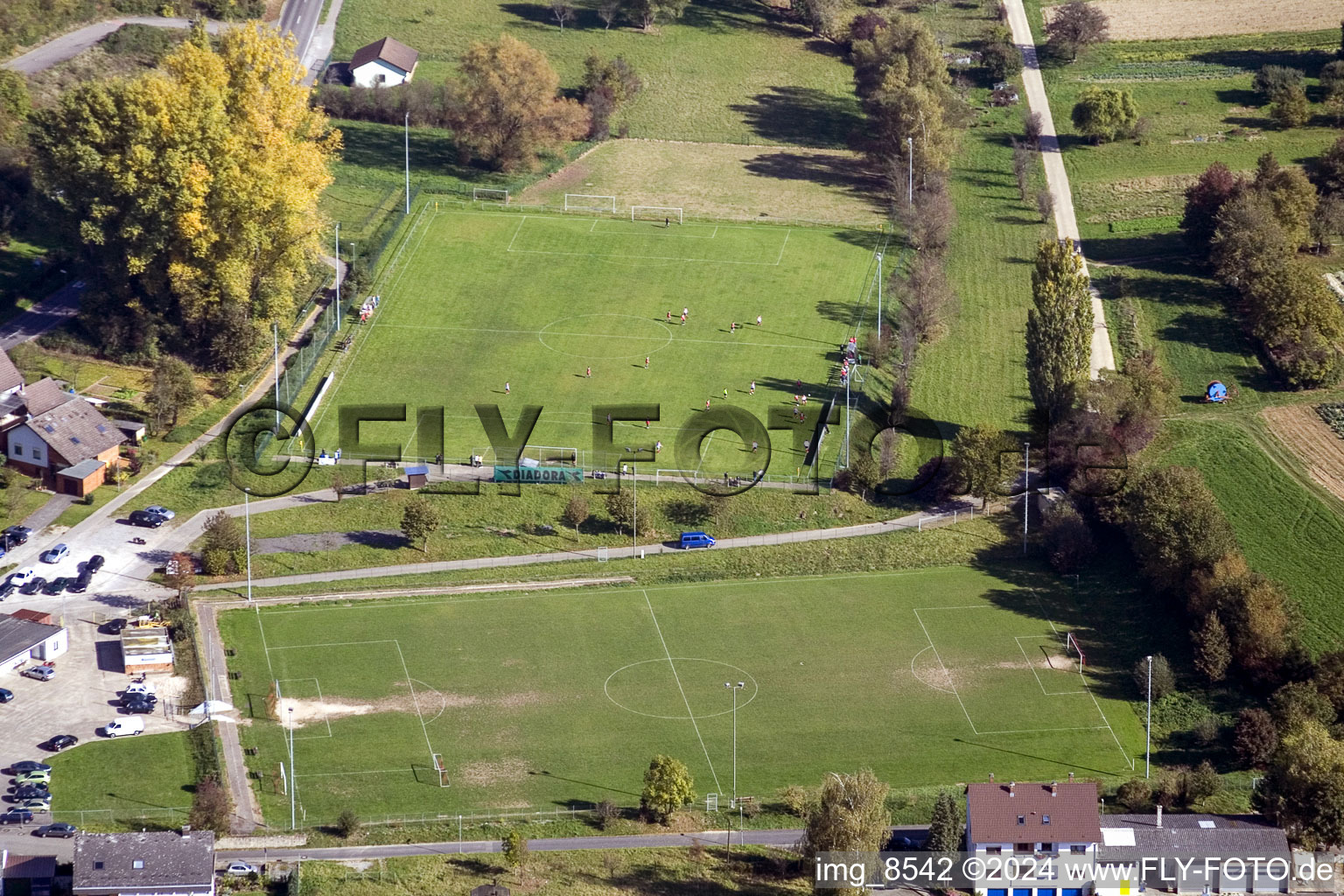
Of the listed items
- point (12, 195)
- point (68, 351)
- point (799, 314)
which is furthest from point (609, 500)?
point (12, 195)

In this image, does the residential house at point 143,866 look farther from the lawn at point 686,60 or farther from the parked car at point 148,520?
the lawn at point 686,60

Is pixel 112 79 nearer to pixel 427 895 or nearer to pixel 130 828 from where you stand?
pixel 130 828

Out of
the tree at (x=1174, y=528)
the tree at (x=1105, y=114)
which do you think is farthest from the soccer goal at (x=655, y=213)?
the tree at (x=1174, y=528)

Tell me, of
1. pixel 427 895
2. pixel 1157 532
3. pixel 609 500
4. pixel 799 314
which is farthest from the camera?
pixel 799 314

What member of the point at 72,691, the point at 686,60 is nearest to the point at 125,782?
the point at 72,691

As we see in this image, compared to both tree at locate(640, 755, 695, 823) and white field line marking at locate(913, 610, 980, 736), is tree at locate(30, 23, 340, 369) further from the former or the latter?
tree at locate(640, 755, 695, 823)
